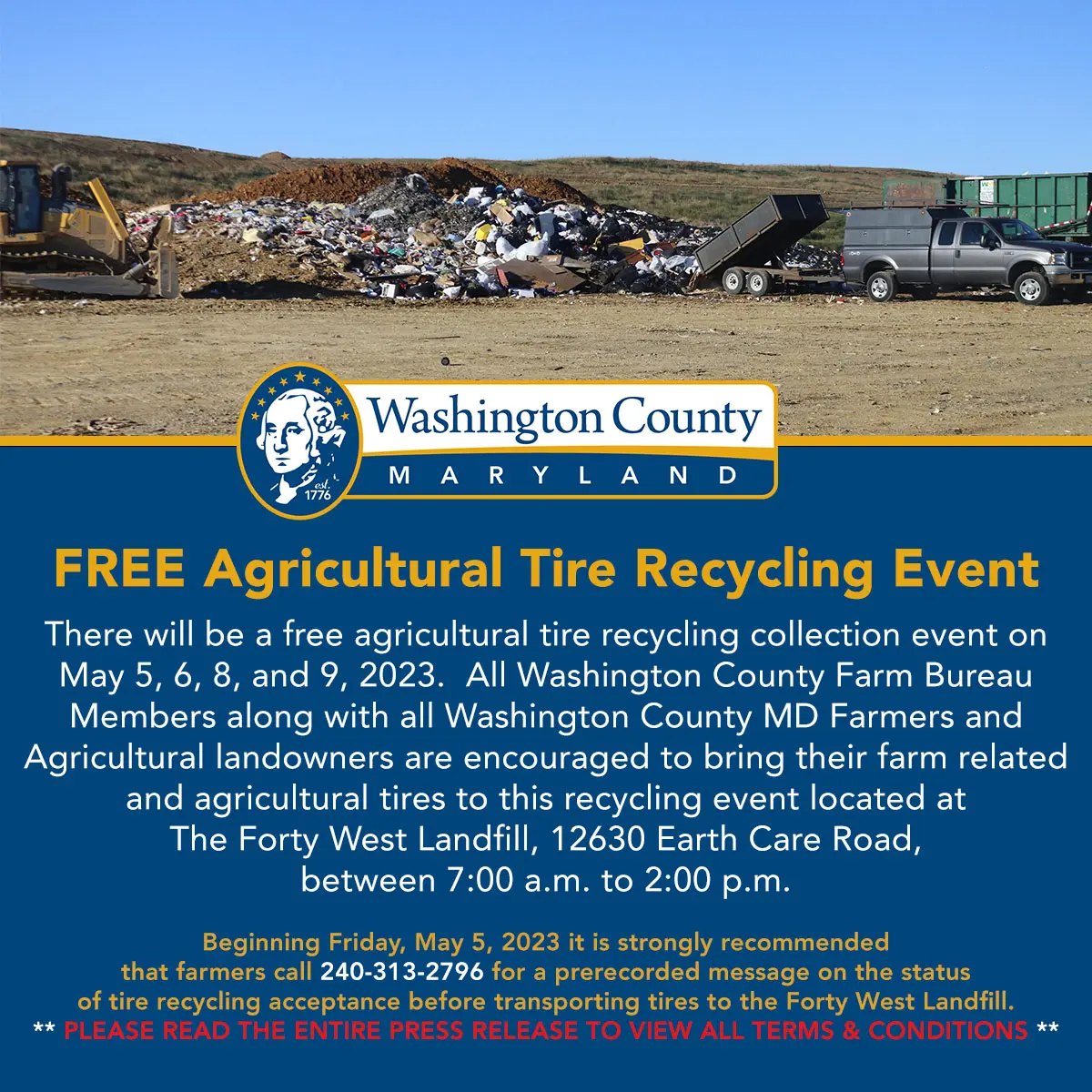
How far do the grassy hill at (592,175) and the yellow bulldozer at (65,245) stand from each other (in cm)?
2459

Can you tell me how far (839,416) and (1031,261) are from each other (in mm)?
12643

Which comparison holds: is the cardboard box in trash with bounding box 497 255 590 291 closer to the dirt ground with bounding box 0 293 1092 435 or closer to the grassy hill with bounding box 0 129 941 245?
the dirt ground with bounding box 0 293 1092 435

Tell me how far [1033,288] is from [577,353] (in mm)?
9602

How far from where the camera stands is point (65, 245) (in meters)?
24.2

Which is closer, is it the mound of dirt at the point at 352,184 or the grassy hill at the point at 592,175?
the mound of dirt at the point at 352,184

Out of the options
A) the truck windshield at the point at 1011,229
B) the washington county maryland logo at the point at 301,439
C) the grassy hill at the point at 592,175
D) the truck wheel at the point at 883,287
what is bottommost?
the washington county maryland logo at the point at 301,439

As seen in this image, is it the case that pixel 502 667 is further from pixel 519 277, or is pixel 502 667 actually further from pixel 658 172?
pixel 658 172

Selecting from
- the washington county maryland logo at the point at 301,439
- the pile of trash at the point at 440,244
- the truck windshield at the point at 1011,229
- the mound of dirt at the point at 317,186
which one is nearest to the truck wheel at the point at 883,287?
the truck windshield at the point at 1011,229

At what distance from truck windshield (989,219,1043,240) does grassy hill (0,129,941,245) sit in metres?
19.2

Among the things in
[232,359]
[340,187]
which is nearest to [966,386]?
[232,359]

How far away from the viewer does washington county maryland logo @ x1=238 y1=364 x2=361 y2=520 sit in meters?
3.77

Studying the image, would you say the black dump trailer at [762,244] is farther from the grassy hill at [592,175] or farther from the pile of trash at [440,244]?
the grassy hill at [592,175]

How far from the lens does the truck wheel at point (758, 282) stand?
2784cm

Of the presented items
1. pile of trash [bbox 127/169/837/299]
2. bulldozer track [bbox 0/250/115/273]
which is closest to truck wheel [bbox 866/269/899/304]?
pile of trash [bbox 127/169/837/299]
